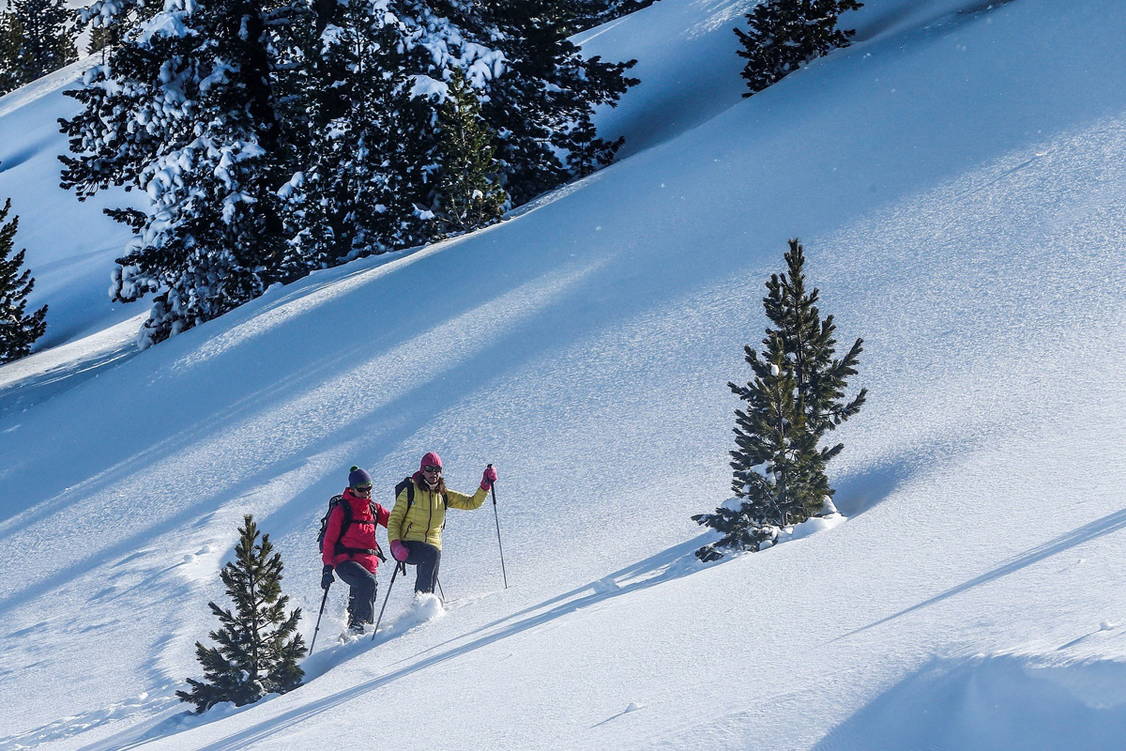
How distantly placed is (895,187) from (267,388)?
29.1 ft

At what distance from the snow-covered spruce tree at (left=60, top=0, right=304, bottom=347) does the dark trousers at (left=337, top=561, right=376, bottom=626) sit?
13.4 metres

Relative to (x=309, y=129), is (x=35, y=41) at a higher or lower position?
higher

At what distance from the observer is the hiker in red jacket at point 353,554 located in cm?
890

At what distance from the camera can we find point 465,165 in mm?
18344

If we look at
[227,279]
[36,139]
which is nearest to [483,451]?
[227,279]

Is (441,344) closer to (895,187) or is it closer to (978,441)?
(895,187)

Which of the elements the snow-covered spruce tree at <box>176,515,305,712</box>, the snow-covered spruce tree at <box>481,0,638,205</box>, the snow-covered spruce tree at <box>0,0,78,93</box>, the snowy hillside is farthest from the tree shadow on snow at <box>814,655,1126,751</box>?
the snow-covered spruce tree at <box>0,0,78,93</box>

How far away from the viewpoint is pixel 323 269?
835 inches

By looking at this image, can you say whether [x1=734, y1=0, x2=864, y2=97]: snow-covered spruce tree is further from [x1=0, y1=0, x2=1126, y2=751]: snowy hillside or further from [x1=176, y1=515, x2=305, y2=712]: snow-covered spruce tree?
[x1=176, y1=515, x2=305, y2=712]: snow-covered spruce tree

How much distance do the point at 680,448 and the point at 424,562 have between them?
8.26 ft

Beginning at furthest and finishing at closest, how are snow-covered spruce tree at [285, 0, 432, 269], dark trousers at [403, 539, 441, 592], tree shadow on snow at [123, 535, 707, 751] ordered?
snow-covered spruce tree at [285, 0, 432, 269]
dark trousers at [403, 539, 441, 592]
tree shadow on snow at [123, 535, 707, 751]

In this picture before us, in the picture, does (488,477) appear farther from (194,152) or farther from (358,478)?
(194,152)

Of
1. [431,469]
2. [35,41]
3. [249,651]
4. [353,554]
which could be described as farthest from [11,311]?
[35,41]

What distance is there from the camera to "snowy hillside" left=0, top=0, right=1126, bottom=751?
416 cm
